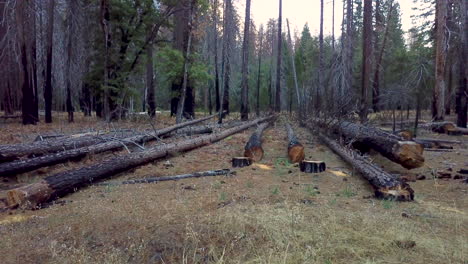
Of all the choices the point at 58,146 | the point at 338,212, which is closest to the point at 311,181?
the point at 338,212

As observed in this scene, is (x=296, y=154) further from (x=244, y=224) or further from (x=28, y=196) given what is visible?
(x=28, y=196)

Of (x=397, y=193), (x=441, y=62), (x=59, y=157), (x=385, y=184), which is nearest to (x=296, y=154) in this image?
(x=385, y=184)

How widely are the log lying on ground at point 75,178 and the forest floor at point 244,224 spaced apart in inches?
7.5

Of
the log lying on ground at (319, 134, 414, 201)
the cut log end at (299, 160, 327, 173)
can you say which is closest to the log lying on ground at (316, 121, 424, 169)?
the log lying on ground at (319, 134, 414, 201)

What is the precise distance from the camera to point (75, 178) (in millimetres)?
6371

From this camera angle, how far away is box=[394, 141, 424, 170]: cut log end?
7324mm

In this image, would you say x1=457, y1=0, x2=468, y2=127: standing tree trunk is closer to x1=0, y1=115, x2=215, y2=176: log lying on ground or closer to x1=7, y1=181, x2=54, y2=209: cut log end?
x1=0, y1=115, x2=215, y2=176: log lying on ground

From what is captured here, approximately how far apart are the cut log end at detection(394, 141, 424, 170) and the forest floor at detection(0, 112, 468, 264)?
0.47 meters

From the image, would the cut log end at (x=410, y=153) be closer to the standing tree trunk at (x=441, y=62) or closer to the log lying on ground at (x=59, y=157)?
the log lying on ground at (x=59, y=157)

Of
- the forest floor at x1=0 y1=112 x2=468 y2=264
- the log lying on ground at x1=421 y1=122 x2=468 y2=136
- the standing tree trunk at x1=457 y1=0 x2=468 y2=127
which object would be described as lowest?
the forest floor at x1=0 y1=112 x2=468 y2=264

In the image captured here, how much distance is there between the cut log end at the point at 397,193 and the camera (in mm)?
5535

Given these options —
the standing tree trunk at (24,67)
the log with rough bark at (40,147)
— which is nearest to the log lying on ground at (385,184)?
the log with rough bark at (40,147)

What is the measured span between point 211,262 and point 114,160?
4645 mm

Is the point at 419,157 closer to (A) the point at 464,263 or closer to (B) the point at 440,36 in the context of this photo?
(A) the point at 464,263
